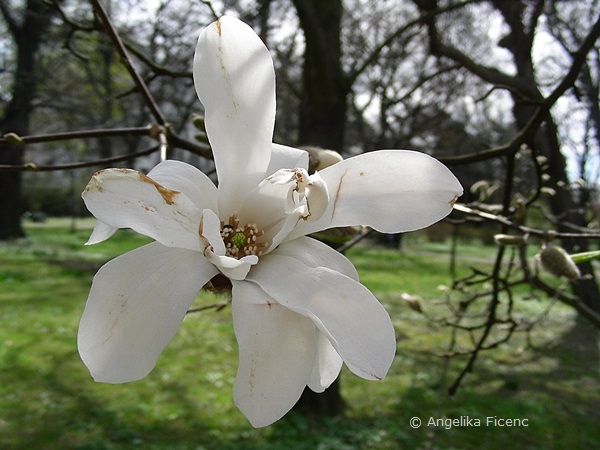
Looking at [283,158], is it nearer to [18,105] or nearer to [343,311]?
[343,311]

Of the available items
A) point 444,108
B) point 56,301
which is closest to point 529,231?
point 56,301

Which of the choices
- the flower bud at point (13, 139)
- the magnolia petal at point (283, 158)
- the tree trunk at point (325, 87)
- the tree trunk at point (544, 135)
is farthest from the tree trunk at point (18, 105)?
the magnolia petal at point (283, 158)

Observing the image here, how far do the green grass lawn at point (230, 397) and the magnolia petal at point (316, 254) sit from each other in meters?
1.79

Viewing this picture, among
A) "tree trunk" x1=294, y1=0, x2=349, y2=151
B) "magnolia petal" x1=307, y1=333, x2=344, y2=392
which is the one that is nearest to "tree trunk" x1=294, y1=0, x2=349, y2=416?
"tree trunk" x1=294, y1=0, x2=349, y2=151

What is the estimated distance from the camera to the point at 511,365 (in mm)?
4789

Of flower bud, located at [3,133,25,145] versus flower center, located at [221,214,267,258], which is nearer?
flower center, located at [221,214,267,258]

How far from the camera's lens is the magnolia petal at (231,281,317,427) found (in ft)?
1.31

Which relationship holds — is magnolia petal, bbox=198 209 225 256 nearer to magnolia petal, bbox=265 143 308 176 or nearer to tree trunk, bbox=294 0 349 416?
magnolia petal, bbox=265 143 308 176

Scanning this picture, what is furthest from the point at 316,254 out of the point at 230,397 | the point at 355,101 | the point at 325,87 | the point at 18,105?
the point at 355,101

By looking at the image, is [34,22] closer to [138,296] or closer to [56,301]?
[56,301]

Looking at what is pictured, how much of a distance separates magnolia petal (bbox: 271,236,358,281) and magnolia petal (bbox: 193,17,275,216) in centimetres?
7

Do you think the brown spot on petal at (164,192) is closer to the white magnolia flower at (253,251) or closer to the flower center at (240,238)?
the white magnolia flower at (253,251)

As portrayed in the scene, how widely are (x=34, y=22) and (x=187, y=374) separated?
769cm

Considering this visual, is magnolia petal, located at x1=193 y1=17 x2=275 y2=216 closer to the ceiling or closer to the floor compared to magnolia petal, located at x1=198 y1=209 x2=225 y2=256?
closer to the ceiling
